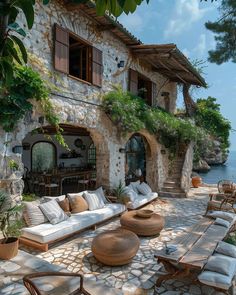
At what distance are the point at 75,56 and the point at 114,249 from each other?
7.74m

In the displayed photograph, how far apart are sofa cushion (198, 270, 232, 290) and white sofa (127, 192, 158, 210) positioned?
4.44m

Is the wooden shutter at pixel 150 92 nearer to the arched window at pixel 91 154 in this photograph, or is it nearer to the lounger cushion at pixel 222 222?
the arched window at pixel 91 154

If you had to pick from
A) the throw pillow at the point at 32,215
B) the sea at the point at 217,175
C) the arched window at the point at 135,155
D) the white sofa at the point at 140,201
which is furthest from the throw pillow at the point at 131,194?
the sea at the point at 217,175

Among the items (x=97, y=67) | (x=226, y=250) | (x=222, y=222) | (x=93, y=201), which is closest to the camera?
(x=226, y=250)

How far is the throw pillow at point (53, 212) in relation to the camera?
5.68 meters

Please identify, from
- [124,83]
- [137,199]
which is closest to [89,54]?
[124,83]

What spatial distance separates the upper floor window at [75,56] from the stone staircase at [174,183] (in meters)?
5.77

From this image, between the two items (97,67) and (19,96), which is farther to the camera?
(97,67)

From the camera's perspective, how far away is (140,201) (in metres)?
8.48

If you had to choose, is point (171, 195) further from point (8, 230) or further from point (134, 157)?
point (8, 230)

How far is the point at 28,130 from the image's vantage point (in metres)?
5.96

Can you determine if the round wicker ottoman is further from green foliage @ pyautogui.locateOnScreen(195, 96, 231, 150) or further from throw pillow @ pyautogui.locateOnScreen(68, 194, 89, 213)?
green foliage @ pyautogui.locateOnScreen(195, 96, 231, 150)

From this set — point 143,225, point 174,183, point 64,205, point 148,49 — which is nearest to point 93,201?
point 64,205

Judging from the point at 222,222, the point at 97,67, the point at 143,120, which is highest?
the point at 97,67
